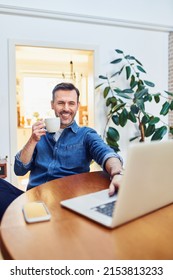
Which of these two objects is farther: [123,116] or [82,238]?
[123,116]

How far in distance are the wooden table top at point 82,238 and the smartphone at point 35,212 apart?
18 millimetres

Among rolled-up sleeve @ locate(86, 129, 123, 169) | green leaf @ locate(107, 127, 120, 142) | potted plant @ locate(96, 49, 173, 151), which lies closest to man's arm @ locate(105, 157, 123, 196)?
rolled-up sleeve @ locate(86, 129, 123, 169)

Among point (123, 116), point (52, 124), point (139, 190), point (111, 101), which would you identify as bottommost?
point (139, 190)

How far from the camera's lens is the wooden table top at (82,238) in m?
0.61

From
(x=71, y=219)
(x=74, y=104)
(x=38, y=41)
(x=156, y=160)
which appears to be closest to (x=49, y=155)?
(x=74, y=104)

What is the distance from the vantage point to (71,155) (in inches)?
65.6

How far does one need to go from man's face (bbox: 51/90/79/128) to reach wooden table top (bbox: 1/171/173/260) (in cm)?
95

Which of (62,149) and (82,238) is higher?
(62,149)

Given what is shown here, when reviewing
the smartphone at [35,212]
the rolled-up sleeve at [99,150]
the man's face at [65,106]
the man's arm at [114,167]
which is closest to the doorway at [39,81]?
the man's face at [65,106]

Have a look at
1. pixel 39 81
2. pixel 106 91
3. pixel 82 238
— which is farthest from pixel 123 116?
pixel 39 81

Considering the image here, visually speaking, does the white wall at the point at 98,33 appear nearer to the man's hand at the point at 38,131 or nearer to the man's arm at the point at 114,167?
the man's hand at the point at 38,131

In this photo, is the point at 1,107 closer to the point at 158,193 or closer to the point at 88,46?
the point at 88,46

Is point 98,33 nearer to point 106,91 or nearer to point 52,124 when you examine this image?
point 106,91

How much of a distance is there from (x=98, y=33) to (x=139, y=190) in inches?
120
